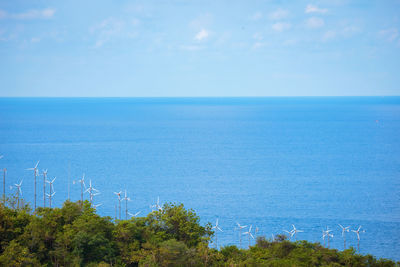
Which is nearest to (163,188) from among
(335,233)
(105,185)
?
(105,185)

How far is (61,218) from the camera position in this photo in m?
41.7

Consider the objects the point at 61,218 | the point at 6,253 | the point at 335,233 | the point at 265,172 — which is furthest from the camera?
the point at 265,172

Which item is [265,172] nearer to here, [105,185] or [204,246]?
[105,185]

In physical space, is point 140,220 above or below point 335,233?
above

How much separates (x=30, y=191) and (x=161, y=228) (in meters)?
49.5

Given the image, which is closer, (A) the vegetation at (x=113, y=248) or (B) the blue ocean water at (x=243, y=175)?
(A) the vegetation at (x=113, y=248)

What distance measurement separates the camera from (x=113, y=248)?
39562mm

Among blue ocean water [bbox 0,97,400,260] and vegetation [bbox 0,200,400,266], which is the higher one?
vegetation [bbox 0,200,400,266]

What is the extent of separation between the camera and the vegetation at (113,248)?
3716 centimetres

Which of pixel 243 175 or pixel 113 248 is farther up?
pixel 113 248

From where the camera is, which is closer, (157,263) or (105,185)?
(157,263)

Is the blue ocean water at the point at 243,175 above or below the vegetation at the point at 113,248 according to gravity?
below

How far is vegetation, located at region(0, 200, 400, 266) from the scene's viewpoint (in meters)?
37.2

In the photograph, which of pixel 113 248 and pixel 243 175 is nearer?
pixel 113 248
